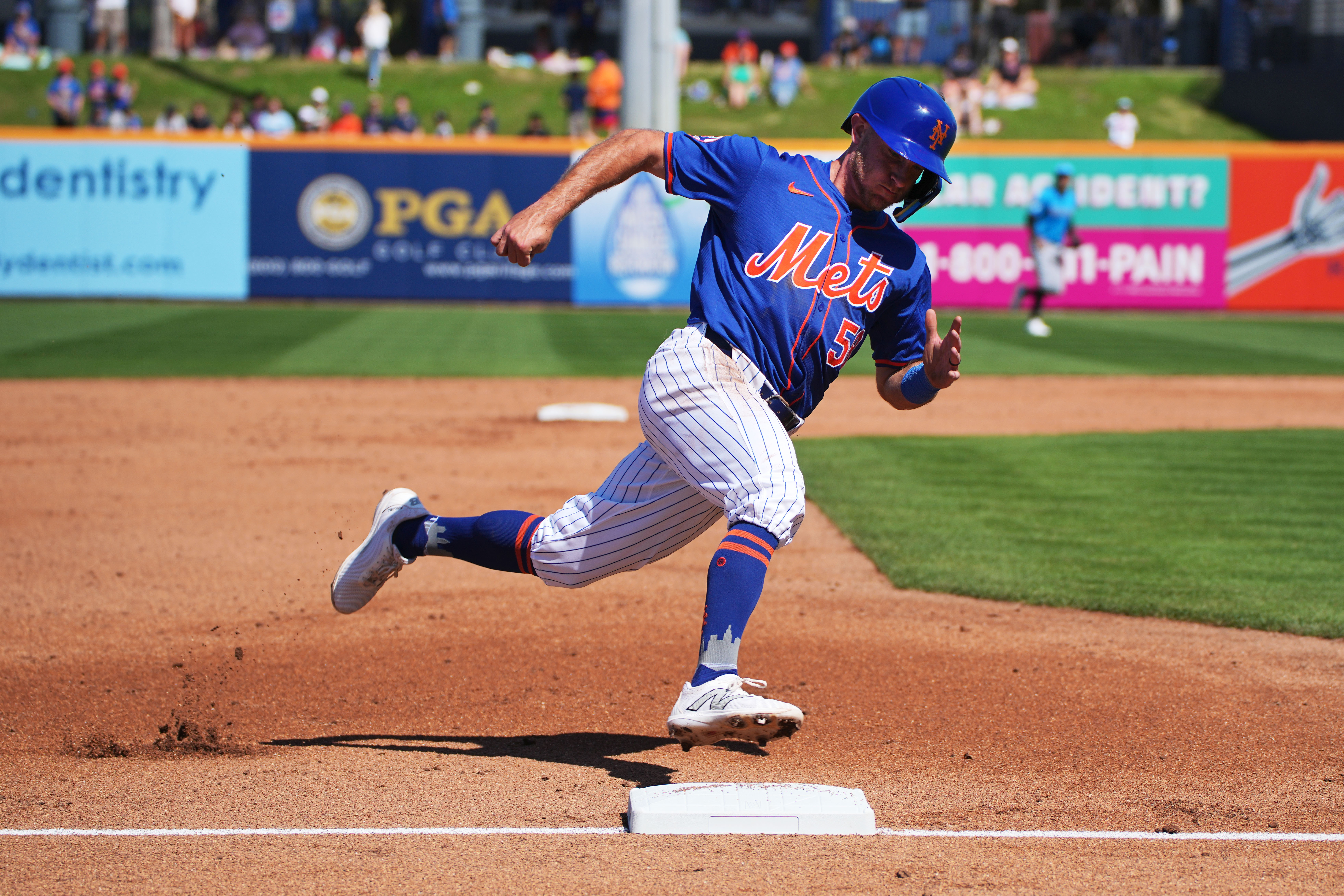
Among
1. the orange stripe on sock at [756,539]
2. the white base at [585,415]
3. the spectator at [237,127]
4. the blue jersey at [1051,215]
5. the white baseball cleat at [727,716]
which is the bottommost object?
the white base at [585,415]

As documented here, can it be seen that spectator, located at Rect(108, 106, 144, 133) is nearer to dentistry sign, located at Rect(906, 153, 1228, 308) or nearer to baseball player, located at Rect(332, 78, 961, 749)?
dentistry sign, located at Rect(906, 153, 1228, 308)

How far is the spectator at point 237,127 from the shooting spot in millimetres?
22031

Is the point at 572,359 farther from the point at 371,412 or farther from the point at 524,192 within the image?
the point at 524,192

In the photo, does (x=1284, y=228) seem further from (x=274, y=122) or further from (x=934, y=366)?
(x=934, y=366)

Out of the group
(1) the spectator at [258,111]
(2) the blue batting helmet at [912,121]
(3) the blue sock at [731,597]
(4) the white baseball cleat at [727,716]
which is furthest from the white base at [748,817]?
(1) the spectator at [258,111]

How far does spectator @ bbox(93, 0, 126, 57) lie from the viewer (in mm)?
33031

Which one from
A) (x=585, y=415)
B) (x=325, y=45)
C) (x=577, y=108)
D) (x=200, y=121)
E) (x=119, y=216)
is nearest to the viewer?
(x=585, y=415)

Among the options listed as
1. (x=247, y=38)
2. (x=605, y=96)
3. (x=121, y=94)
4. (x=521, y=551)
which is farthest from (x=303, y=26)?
(x=521, y=551)

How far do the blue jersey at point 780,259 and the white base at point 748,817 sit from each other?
1086 millimetres

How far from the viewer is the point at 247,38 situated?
109 feet

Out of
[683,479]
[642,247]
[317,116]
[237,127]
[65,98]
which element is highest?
[65,98]

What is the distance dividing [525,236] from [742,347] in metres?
0.65

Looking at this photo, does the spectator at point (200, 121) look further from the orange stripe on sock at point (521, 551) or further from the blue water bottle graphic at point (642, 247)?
the orange stripe on sock at point (521, 551)

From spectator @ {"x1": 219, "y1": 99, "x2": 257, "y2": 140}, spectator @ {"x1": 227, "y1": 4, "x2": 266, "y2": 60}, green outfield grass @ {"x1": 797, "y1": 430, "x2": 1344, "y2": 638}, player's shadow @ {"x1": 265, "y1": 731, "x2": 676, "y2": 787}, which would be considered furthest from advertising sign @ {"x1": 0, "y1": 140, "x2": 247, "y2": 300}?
player's shadow @ {"x1": 265, "y1": 731, "x2": 676, "y2": 787}
